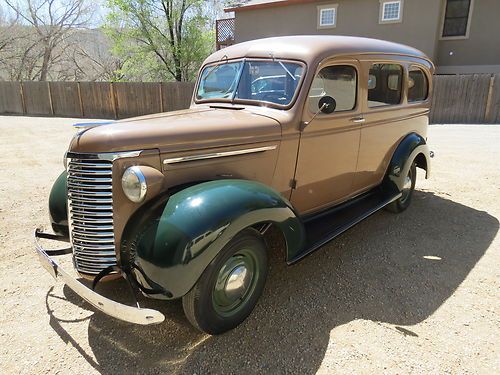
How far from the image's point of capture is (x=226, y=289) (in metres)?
2.62

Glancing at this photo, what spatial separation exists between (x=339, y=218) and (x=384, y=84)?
5.56 feet

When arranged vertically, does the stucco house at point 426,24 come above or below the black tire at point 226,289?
above

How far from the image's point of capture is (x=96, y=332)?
2.72 m

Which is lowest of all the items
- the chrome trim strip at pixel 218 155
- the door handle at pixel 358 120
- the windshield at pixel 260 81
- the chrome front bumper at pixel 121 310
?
the chrome front bumper at pixel 121 310

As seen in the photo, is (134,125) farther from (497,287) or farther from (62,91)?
(62,91)

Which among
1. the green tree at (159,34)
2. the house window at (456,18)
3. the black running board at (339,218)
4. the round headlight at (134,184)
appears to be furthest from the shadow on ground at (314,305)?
the green tree at (159,34)

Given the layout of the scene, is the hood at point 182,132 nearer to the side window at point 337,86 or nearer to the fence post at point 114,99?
the side window at point 337,86

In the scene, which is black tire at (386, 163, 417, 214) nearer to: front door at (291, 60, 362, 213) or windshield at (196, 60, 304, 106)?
front door at (291, 60, 362, 213)

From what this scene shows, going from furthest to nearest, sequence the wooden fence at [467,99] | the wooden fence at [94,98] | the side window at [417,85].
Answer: the wooden fence at [94,98]
the wooden fence at [467,99]
the side window at [417,85]

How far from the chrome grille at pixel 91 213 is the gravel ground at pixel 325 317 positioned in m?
0.61

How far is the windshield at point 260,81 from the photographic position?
333 centimetres

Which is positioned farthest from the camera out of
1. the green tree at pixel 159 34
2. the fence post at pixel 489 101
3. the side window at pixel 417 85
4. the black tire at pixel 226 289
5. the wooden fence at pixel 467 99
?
the green tree at pixel 159 34

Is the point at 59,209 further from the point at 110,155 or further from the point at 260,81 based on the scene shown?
the point at 260,81

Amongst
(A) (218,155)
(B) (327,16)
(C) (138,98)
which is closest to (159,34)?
(C) (138,98)
